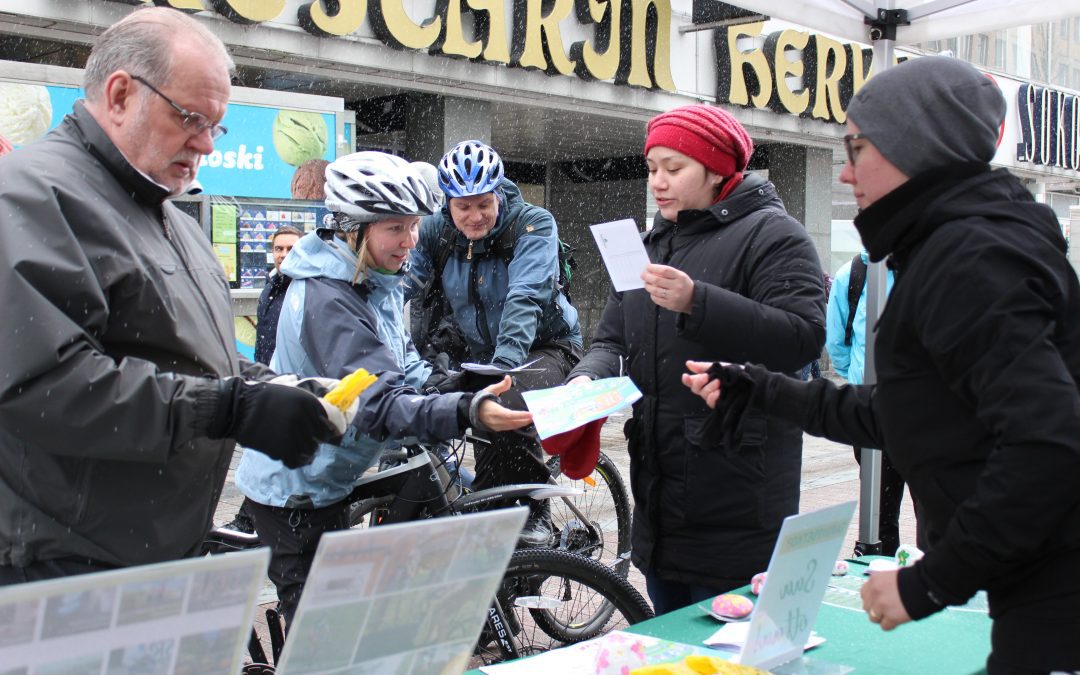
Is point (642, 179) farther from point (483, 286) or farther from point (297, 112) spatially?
point (483, 286)

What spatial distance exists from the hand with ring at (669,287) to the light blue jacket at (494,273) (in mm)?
1753

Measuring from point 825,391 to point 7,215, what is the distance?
157 cm

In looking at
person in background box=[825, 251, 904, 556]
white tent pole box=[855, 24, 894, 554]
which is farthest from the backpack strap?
white tent pole box=[855, 24, 894, 554]

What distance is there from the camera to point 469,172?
14.4 ft

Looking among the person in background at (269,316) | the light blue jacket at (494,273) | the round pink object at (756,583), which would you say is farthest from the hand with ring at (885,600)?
the person in background at (269,316)

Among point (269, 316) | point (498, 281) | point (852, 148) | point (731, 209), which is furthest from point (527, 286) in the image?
point (852, 148)

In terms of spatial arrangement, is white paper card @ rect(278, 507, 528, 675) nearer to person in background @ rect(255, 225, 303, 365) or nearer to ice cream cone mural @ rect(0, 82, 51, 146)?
person in background @ rect(255, 225, 303, 365)

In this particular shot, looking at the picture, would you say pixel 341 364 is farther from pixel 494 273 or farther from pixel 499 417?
pixel 494 273

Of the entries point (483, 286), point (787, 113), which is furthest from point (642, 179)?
point (483, 286)

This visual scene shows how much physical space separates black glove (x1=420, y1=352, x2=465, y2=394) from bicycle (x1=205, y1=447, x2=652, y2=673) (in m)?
0.29

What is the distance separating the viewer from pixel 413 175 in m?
3.06

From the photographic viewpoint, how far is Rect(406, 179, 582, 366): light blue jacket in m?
4.48

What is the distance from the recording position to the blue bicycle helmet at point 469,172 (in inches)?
173

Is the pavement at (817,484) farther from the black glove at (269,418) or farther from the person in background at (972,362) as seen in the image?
the person in background at (972,362)
